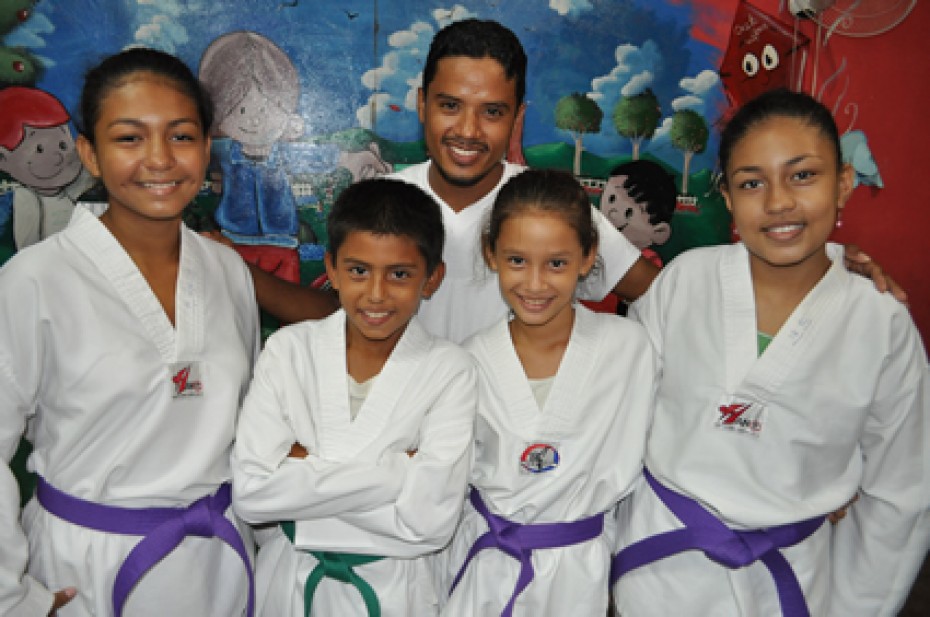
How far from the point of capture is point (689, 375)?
68.0 inches

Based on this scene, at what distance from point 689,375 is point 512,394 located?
1.46ft

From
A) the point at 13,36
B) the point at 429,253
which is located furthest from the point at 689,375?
the point at 13,36

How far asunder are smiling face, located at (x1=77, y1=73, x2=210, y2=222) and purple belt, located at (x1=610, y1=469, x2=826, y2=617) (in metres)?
1.42

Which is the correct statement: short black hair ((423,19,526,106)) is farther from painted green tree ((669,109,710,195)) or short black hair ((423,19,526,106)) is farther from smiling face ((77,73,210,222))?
painted green tree ((669,109,710,195))

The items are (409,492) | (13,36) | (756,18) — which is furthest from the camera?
(756,18)

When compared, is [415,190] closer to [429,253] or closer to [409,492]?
[429,253]

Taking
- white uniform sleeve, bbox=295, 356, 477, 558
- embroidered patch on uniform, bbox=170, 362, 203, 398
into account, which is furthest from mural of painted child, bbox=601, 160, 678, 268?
embroidered patch on uniform, bbox=170, 362, 203, 398

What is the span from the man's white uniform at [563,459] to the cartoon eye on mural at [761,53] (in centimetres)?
255

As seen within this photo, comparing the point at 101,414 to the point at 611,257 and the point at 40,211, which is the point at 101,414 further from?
the point at 40,211

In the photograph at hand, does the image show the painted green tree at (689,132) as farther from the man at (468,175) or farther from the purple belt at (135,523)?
the purple belt at (135,523)

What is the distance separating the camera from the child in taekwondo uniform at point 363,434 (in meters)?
1.54

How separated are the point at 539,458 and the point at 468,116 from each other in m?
0.97

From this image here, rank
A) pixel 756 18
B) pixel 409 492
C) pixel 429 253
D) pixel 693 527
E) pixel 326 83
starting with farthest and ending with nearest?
1. pixel 756 18
2. pixel 326 83
3. pixel 429 253
4. pixel 693 527
5. pixel 409 492

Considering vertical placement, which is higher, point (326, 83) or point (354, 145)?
point (326, 83)
